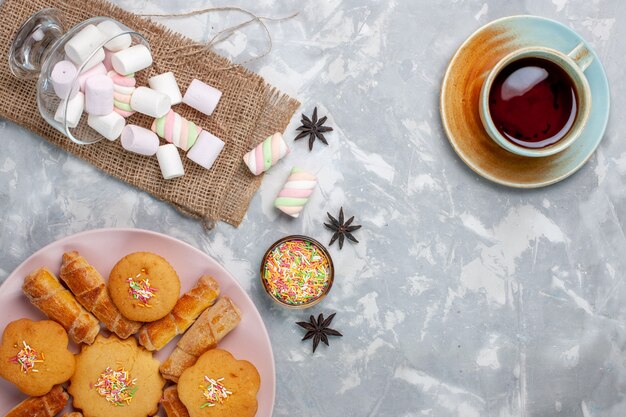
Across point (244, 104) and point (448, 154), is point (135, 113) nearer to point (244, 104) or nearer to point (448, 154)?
point (244, 104)

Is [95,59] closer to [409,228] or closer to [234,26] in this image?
[234,26]

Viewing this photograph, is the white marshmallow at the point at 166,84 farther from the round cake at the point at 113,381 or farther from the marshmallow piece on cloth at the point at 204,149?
the round cake at the point at 113,381

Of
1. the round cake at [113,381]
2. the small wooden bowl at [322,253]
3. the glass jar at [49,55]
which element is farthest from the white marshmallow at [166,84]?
the round cake at [113,381]

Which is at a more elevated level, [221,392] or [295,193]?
[295,193]

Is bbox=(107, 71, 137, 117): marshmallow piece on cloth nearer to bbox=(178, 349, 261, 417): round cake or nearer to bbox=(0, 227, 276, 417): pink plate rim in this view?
bbox=(0, 227, 276, 417): pink plate rim

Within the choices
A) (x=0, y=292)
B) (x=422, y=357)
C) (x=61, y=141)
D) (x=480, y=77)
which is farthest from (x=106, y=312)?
(x=480, y=77)

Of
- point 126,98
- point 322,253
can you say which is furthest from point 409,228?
point 126,98

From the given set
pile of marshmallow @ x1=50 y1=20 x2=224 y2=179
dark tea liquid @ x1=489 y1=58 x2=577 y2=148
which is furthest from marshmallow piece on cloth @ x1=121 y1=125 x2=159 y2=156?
dark tea liquid @ x1=489 y1=58 x2=577 y2=148
